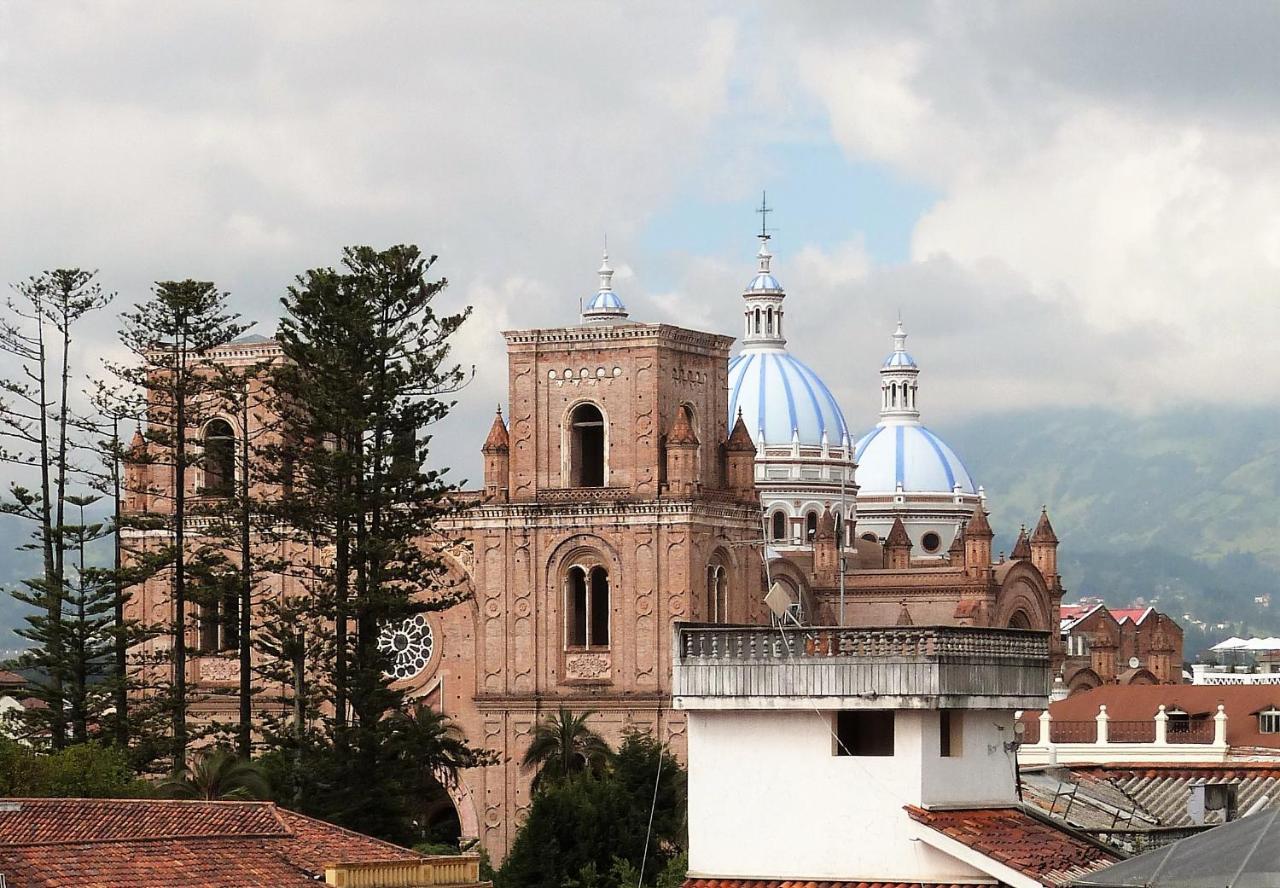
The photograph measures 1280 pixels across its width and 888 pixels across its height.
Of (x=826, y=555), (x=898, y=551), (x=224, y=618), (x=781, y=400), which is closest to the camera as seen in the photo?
(x=224, y=618)

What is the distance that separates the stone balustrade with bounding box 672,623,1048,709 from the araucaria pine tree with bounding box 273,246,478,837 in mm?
23826

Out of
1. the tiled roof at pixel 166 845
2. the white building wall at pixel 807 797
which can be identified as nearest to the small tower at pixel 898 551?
the tiled roof at pixel 166 845

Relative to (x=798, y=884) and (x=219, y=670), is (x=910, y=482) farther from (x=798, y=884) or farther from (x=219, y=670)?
(x=798, y=884)

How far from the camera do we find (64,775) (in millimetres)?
43406

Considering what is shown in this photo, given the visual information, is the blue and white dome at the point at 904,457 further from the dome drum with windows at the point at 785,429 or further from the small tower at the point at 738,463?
the small tower at the point at 738,463

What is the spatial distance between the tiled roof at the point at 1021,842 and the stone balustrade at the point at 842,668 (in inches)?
39.8

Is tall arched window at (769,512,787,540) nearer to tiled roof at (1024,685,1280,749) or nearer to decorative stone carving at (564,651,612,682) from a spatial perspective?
tiled roof at (1024,685,1280,749)

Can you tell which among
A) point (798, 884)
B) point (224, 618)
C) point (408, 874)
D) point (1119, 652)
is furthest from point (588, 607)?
point (798, 884)

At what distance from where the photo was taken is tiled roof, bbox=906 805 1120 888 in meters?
25.2

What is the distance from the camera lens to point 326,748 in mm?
50375

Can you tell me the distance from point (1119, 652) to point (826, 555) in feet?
63.3

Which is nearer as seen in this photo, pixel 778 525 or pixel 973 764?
pixel 973 764

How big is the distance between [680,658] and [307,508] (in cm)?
2505

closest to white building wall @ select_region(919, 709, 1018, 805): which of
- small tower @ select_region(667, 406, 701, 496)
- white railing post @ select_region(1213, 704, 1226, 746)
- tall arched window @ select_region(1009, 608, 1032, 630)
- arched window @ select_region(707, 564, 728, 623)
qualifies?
white railing post @ select_region(1213, 704, 1226, 746)
